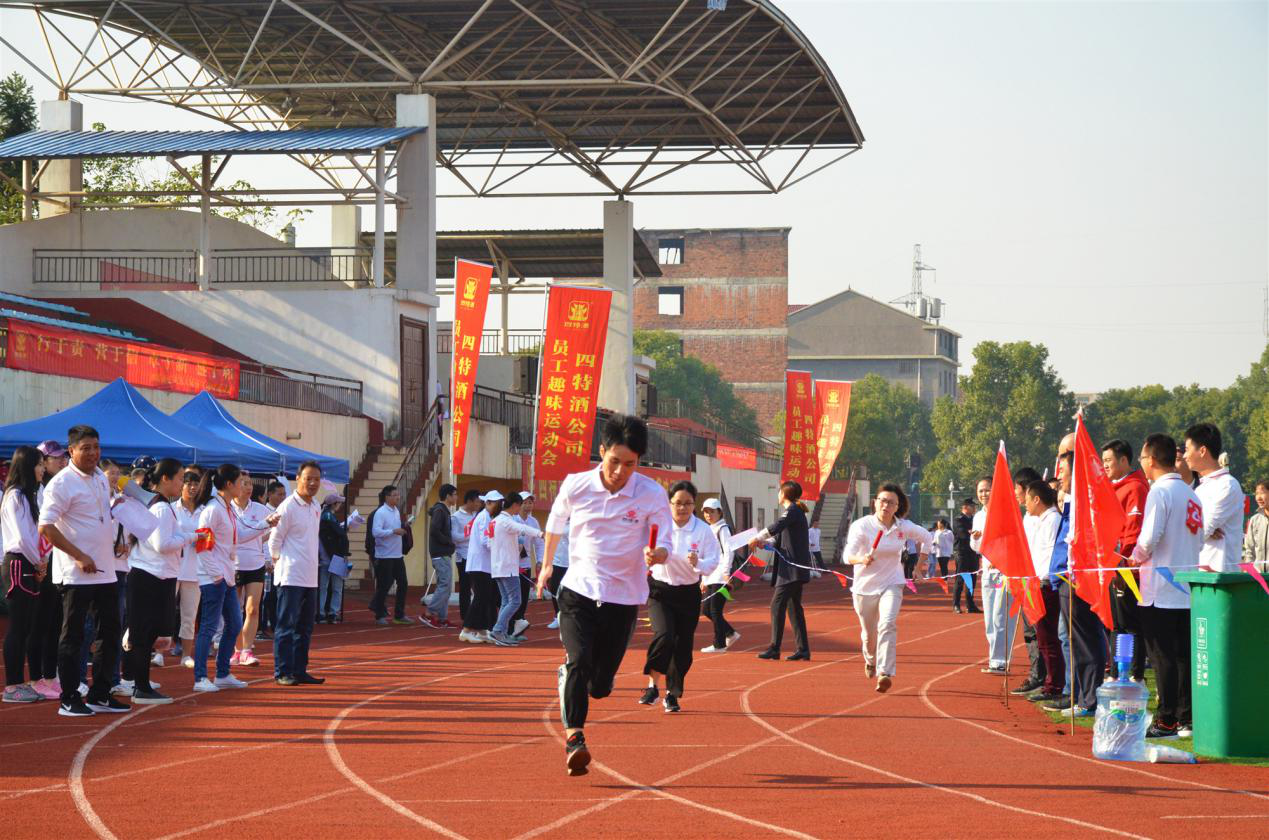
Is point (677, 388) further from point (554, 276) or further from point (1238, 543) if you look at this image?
point (1238, 543)

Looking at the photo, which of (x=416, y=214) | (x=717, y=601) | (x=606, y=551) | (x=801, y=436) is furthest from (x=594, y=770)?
(x=801, y=436)

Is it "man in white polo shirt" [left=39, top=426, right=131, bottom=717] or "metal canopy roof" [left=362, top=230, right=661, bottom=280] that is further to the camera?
"metal canopy roof" [left=362, top=230, right=661, bottom=280]

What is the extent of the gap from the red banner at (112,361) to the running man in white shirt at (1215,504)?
56.3 feet

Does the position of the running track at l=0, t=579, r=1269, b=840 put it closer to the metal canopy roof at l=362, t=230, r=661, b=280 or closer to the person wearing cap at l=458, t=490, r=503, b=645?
the person wearing cap at l=458, t=490, r=503, b=645

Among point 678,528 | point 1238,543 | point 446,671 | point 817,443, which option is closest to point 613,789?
point 1238,543

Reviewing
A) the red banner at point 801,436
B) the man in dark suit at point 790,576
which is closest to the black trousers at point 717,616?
the man in dark suit at point 790,576

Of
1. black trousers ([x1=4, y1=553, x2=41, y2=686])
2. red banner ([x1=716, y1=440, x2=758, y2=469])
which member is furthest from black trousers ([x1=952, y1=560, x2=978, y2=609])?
red banner ([x1=716, y1=440, x2=758, y2=469])

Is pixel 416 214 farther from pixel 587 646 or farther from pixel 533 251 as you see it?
pixel 587 646

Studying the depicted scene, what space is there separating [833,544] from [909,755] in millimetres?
52875

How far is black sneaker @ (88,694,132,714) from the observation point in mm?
11461

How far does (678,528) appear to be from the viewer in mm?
14602

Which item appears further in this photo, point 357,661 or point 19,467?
point 357,661

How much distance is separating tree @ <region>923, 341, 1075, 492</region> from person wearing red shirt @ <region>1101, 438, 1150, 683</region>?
7133 centimetres

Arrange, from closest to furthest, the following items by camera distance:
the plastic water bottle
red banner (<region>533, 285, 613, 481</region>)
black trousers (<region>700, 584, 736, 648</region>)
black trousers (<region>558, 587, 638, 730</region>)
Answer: black trousers (<region>558, 587, 638, 730</region>)
the plastic water bottle
black trousers (<region>700, 584, 736, 648</region>)
red banner (<region>533, 285, 613, 481</region>)
